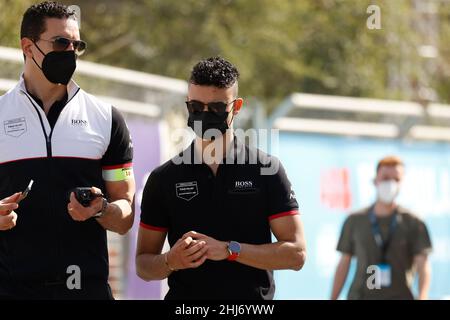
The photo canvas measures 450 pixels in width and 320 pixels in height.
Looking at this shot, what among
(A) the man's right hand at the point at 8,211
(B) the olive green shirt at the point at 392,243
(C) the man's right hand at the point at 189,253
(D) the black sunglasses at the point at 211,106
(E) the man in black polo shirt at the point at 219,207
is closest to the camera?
(A) the man's right hand at the point at 8,211

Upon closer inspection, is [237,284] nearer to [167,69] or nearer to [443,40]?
[167,69]

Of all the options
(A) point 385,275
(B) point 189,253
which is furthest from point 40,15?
(A) point 385,275

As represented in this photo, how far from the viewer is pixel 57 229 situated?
4984 millimetres

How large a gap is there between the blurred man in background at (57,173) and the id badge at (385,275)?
4.03 meters

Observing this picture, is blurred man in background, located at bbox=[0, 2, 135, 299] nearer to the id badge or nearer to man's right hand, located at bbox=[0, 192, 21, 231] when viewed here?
man's right hand, located at bbox=[0, 192, 21, 231]

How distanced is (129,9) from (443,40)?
19.9ft

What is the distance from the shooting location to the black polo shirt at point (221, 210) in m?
5.12

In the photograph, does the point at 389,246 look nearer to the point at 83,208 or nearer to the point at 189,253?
the point at 189,253

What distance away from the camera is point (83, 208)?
4801 millimetres

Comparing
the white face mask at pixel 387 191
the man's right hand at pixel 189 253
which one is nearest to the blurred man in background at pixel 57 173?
the man's right hand at pixel 189 253

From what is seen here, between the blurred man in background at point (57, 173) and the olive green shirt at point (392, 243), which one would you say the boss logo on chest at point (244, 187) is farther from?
the olive green shirt at point (392, 243)

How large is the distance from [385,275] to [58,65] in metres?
4.52

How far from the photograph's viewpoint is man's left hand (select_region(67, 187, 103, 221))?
479 centimetres

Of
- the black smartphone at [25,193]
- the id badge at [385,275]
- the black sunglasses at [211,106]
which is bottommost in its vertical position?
the id badge at [385,275]
